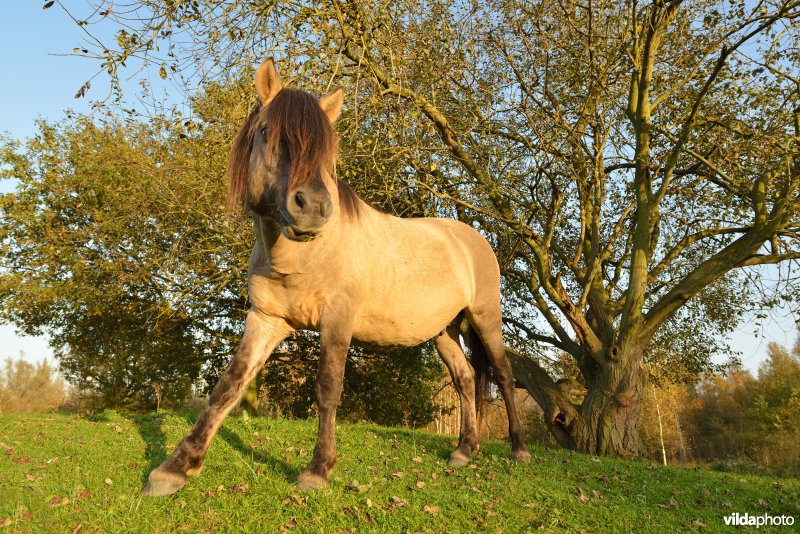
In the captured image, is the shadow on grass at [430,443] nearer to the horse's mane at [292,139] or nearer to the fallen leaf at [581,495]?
the fallen leaf at [581,495]

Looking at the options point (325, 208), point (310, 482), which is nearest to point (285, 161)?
point (325, 208)

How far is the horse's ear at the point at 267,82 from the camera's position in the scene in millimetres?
4555

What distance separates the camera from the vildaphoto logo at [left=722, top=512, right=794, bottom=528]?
5.10 meters

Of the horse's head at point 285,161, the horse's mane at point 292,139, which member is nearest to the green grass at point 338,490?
the horse's head at point 285,161

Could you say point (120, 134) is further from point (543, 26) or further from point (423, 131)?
point (543, 26)

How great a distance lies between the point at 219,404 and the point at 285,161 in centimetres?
209

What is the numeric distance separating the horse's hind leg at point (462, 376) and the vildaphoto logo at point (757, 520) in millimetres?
2800

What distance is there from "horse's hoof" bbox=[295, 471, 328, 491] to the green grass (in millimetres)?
100

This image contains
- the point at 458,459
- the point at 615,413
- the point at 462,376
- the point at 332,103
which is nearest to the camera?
the point at 332,103

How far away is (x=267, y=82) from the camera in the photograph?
4.61 meters

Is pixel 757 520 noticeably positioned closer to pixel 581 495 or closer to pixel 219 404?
pixel 581 495

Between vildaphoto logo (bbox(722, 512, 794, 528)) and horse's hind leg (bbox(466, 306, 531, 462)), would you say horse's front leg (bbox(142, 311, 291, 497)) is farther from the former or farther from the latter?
vildaphoto logo (bbox(722, 512, 794, 528))

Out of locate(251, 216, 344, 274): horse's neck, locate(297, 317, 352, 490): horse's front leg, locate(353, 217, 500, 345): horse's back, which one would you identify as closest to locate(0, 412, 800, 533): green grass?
locate(297, 317, 352, 490): horse's front leg

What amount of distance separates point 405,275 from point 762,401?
4505 cm
